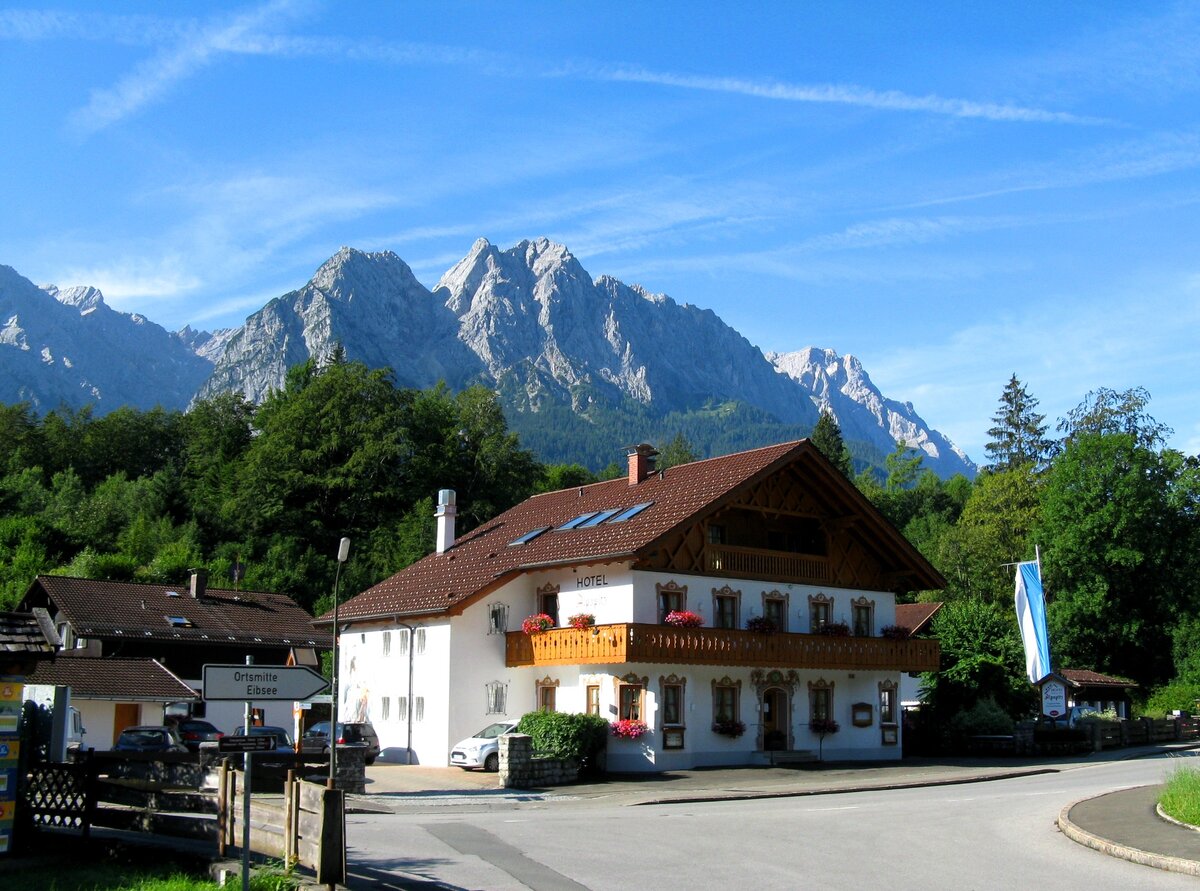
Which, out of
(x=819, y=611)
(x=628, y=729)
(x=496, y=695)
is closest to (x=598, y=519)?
(x=496, y=695)

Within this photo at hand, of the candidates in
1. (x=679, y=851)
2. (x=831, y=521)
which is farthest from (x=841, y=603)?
(x=679, y=851)

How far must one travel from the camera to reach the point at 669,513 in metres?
36.0

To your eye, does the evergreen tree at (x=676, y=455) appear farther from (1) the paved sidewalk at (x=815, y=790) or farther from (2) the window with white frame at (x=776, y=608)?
(1) the paved sidewalk at (x=815, y=790)

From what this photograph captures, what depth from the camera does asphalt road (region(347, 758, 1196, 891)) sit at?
14.3 meters

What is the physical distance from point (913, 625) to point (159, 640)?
3243 centimetres

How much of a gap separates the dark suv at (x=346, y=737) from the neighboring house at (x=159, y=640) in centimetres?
634

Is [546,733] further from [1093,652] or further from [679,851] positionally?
[1093,652]

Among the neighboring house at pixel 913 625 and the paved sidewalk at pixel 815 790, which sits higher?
the neighboring house at pixel 913 625

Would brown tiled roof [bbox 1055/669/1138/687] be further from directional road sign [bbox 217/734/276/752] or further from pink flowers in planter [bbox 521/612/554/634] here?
directional road sign [bbox 217/734/276/752]

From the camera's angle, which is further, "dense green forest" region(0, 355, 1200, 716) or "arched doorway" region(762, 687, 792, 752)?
"dense green forest" region(0, 355, 1200, 716)

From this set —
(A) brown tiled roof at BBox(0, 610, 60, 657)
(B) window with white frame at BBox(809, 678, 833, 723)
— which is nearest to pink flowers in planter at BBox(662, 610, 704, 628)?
(B) window with white frame at BBox(809, 678, 833, 723)

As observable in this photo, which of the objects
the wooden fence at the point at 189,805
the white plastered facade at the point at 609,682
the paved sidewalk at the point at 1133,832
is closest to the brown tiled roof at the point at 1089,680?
the white plastered facade at the point at 609,682

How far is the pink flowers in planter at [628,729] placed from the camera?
3359 cm

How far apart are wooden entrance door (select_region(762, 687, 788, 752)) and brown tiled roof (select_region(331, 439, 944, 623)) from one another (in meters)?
6.26
